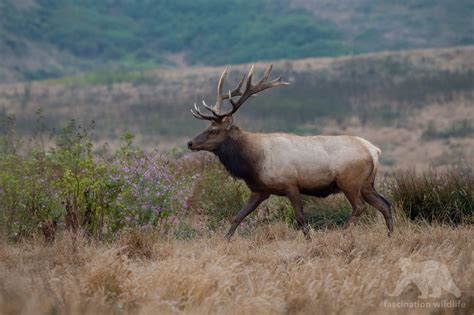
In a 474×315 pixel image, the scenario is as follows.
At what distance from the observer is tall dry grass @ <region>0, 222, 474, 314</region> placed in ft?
25.7

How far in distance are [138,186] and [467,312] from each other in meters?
4.72

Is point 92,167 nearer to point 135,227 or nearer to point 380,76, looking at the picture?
point 135,227

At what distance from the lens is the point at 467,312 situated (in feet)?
27.1

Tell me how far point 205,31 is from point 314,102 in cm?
4479

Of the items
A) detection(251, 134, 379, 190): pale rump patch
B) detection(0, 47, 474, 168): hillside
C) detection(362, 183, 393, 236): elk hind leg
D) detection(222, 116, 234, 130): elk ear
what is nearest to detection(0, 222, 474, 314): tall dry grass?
detection(362, 183, 393, 236): elk hind leg

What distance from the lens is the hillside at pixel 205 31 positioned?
3346 inches

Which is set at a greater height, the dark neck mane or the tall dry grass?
the dark neck mane

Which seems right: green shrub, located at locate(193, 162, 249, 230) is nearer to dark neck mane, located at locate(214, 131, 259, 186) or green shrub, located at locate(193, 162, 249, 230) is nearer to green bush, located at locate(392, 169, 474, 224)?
dark neck mane, located at locate(214, 131, 259, 186)

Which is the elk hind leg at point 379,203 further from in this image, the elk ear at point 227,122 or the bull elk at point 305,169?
the elk ear at point 227,122

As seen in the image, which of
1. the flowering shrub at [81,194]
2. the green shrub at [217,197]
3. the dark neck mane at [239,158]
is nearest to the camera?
the flowering shrub at [81,194]

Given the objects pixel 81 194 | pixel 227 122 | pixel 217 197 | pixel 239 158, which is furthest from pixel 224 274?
pixel 217 197

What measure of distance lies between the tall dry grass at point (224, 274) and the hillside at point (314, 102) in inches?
1074

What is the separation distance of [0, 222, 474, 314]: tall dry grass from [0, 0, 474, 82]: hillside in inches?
2769

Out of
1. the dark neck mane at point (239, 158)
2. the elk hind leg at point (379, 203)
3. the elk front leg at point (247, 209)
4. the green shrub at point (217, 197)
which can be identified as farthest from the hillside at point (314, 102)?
the elk front leg at point (247, 209)
